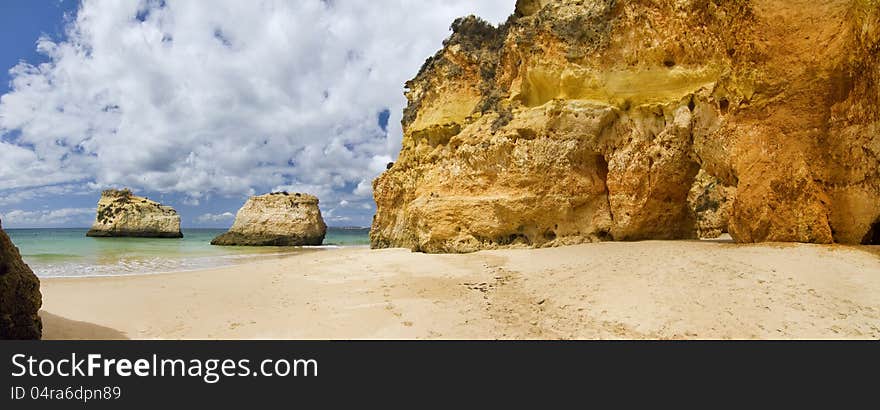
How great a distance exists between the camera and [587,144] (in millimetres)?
10219

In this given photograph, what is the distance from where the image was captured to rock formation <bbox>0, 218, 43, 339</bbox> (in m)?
3.32

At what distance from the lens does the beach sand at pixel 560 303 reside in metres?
3.81

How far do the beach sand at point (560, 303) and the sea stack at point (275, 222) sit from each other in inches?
1078

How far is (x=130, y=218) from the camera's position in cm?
4094

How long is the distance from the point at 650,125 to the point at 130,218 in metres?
46.5

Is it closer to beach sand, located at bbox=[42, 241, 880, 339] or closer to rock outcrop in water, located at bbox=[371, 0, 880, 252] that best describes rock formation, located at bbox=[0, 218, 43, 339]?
beach sand, located at bbox=[42, 241, 880, 339]

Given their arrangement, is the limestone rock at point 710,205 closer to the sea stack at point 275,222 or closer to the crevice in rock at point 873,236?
the crevice in rock at point 873,236

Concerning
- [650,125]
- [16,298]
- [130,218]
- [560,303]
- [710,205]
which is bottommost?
[560,303]

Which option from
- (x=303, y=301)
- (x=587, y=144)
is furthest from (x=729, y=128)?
(x=303, y=301)

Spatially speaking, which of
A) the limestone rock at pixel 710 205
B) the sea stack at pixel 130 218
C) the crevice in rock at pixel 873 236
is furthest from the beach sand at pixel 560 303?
the sea stack at pixel 130 218

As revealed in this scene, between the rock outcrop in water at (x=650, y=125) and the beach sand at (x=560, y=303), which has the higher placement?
the rock outcrop in water at (x=650, y=125)

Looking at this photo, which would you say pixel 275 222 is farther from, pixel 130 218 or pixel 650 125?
pixel 650 125

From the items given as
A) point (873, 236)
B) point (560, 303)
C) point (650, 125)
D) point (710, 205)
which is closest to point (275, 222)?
point (710, 205)
